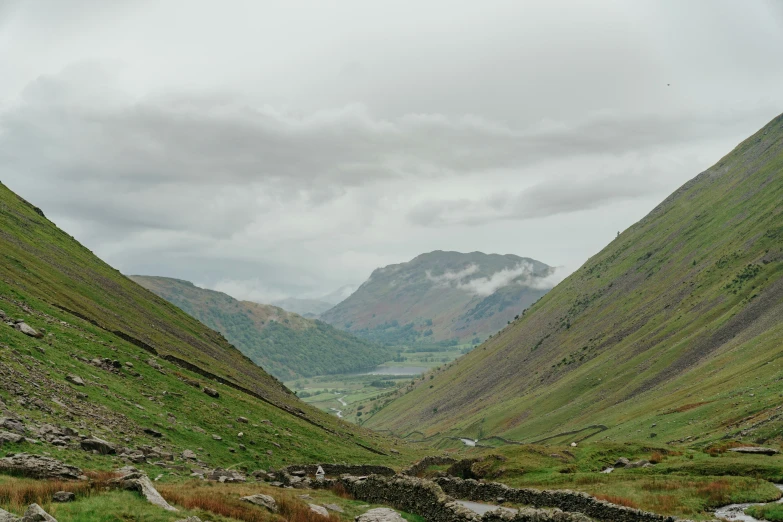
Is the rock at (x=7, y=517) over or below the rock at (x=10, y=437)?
below

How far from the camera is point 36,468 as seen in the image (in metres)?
28.9

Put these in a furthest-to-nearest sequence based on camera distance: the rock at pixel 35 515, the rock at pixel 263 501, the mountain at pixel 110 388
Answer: the mountain at pixel 110 388 < the rock at pixel 263 501 < the rock at pixel 35 515

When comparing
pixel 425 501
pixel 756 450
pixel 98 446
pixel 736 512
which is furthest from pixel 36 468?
pixel 756 450

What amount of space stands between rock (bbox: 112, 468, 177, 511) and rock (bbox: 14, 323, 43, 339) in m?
35.3

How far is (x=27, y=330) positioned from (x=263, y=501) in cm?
3800

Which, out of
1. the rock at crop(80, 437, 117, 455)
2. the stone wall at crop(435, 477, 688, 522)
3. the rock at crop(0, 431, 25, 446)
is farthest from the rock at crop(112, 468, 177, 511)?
the stone wall at crop(435, 477, 688, 522)

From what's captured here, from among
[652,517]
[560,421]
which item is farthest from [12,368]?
[560,421]

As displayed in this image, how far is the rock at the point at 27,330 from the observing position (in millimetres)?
57203

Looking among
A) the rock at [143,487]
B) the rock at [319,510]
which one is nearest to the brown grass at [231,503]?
the rock at [319,510]

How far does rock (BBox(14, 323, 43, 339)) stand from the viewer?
188 feet

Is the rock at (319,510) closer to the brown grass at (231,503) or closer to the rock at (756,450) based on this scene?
the brown grass at (231,503)

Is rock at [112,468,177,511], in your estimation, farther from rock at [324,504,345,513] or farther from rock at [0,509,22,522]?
rock at [324,504,345,513]

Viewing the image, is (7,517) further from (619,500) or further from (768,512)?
(768,512)

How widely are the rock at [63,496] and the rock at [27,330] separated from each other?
123ft
